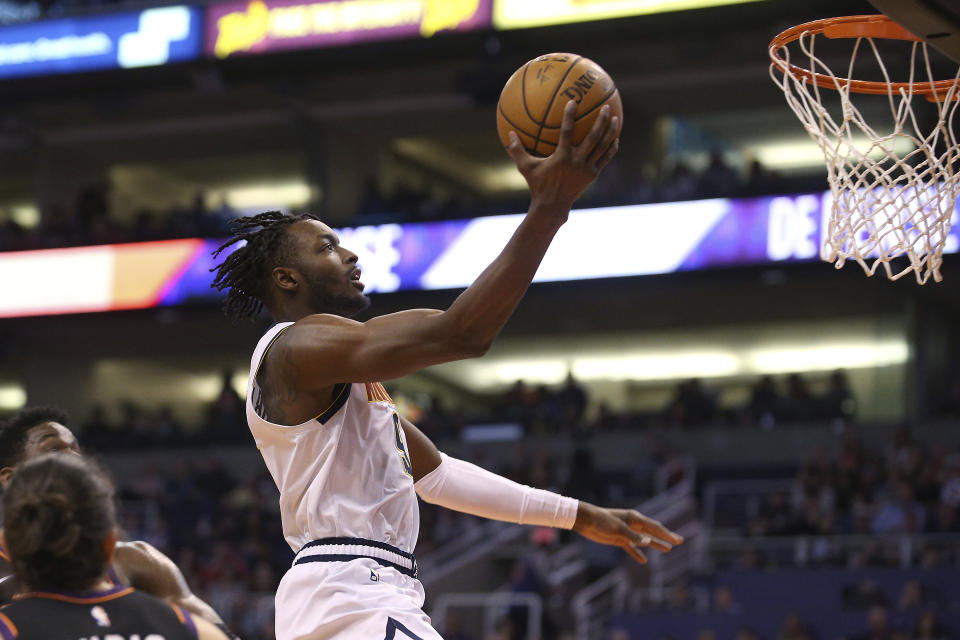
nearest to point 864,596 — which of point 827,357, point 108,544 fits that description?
point 827,357

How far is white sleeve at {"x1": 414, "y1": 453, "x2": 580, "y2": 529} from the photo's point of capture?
4383 mm

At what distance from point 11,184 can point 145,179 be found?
2.79 m

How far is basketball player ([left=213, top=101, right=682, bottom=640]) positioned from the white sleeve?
207 millimetres

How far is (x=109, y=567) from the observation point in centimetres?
356

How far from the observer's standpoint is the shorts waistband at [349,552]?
3615 millimetres

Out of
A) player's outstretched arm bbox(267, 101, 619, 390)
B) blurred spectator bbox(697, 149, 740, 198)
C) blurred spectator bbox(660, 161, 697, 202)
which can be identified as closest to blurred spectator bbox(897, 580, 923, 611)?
blurred spectator bbox(697, 149, 740, 198)

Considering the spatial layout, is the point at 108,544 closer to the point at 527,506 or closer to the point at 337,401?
the point at 337,401

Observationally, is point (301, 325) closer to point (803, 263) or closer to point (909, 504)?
point (909, 504)

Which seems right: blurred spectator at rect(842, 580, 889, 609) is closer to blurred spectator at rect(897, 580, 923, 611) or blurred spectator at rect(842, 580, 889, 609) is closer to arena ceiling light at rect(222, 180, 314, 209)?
blurred spectator at rect(897, 580, 923, 611)

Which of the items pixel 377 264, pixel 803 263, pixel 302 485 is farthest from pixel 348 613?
pixel 377 264

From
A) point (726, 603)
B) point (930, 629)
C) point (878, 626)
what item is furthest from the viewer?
point (726, 603)

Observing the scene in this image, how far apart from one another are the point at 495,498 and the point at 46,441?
1466 millimetres

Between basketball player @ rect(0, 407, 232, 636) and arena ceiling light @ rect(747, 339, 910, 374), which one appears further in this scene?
arena ceiling light @ rect(747, 339, 910, 374)

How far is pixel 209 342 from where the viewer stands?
23188 mm
